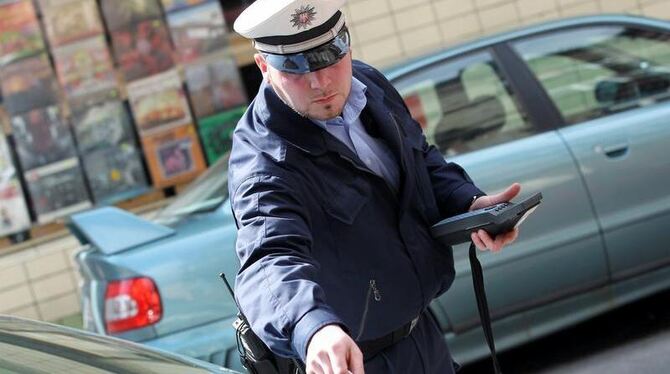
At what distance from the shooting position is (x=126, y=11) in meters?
10.6

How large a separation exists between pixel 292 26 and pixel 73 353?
0.91 m

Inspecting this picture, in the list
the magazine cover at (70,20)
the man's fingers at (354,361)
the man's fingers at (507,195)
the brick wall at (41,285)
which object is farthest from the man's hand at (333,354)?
the magazine cover at (70,20)

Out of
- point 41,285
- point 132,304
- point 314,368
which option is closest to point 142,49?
point 41,285

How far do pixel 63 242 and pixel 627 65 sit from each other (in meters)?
5.32

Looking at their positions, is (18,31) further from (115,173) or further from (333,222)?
(333,222)

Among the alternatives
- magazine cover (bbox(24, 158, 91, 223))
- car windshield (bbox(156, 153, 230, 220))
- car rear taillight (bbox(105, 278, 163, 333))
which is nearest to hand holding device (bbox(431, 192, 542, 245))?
car rear taillight (bbox(105, 278, 163, 333))

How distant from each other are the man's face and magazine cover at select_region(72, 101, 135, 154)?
7.73 metres

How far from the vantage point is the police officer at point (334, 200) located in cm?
285

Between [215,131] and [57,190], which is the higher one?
[215,131]

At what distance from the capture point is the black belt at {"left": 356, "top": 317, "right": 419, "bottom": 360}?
3160 mm

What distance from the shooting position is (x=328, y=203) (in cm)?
304

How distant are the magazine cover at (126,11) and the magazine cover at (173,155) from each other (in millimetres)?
899

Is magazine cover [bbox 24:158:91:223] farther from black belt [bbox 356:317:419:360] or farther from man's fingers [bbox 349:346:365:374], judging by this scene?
man's fingers [bbox 349:346:365:374]

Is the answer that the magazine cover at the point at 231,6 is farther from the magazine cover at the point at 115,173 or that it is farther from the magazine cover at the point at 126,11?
the magazine cover at the point at 115,173
